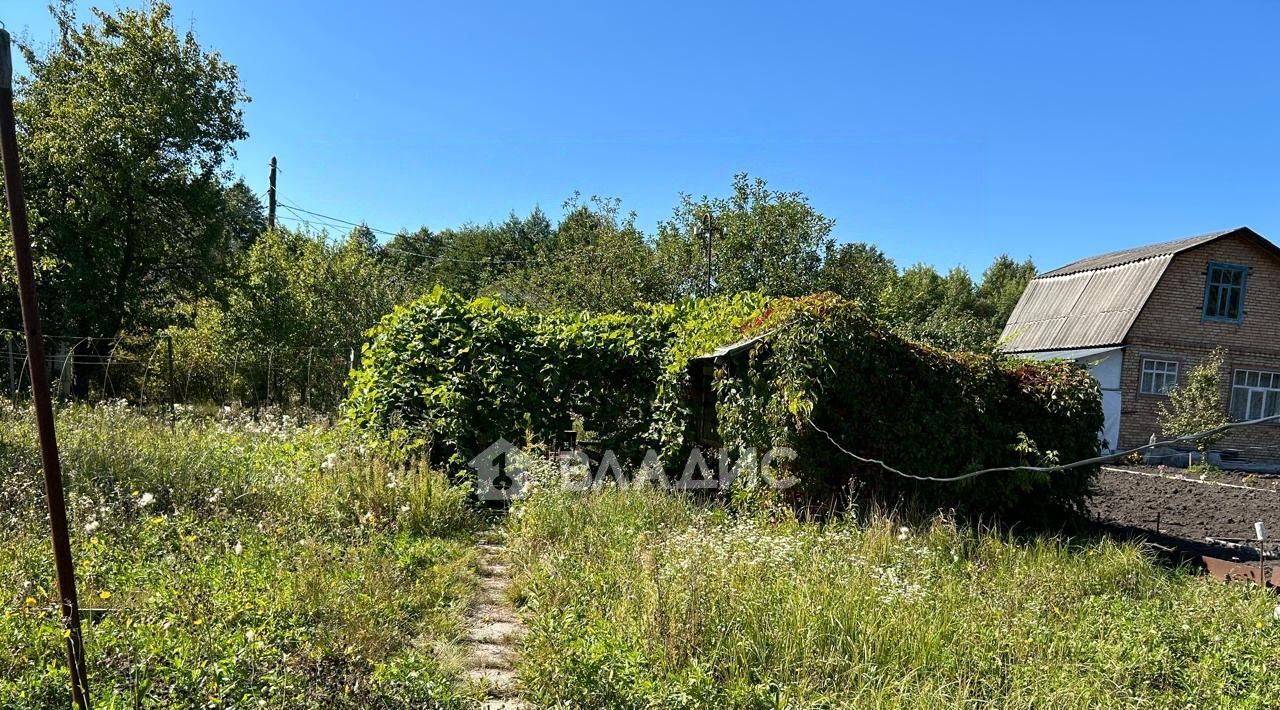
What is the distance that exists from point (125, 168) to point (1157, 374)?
2448 cm

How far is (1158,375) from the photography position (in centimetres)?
1841

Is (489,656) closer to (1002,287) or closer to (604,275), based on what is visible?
(604,275)

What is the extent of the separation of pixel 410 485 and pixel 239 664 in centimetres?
321

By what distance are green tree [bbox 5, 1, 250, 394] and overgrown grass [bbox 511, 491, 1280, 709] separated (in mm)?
14421

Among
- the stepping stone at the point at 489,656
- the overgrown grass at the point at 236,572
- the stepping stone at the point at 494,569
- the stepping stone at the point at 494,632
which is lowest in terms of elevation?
the stepping stone at the point at 494,569

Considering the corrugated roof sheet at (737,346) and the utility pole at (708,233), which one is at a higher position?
the utility pole at (708,233)

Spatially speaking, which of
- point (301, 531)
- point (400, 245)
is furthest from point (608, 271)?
point (400, 245)

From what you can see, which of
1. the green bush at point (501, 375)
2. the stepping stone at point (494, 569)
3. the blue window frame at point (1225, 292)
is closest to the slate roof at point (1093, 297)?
the blue window frame at point (1225, 292)

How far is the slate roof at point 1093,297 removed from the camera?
1845cm

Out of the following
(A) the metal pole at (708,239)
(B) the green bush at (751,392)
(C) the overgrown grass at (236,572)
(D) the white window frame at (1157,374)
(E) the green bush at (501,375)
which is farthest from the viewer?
(D) the white window frame at (1157,374)

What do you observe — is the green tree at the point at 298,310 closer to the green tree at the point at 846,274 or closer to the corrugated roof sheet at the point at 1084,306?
the green tree at the point at 846,274

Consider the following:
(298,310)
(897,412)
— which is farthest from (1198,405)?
(298,310)

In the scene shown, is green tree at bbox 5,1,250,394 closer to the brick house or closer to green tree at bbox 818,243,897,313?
green tree at bbox 818,243,897,313

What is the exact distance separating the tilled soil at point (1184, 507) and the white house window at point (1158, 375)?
616 centimetres
